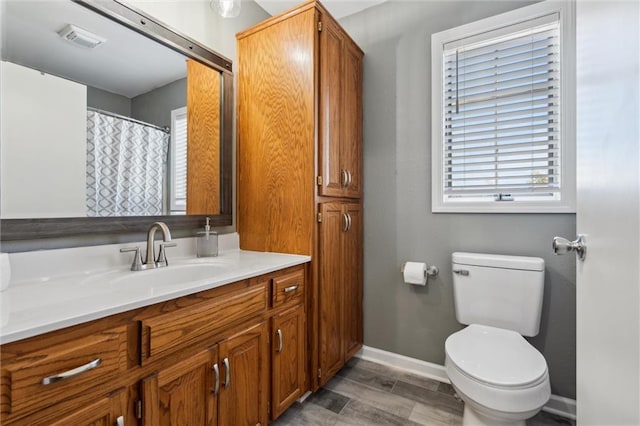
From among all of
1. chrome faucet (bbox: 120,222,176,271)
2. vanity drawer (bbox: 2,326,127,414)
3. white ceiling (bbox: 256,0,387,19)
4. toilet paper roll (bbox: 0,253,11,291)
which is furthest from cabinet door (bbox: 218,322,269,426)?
white ceiling (bbox: 256,0,387,19)

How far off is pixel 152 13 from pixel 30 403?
1.58 metres

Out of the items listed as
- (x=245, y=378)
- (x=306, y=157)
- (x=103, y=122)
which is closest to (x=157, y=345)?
(x=245, y=378)

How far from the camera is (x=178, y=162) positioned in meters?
1.54

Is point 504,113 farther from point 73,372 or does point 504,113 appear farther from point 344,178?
point 73,372

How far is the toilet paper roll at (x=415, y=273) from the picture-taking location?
6.05 ft

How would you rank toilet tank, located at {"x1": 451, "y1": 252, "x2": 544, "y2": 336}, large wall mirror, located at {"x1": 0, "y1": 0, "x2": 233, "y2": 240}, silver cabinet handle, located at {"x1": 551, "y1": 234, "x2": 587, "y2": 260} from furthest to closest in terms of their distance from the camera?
toilet tank, located at {"x1": 451, "y1": 252, "x2": 544, "y2": 336}
large wall mirror, located at {"x1": 0, "y1": 0, "x2": 233, "y2": 240}
silver cabinet handle, located at {"x1": 551, "y1": 234, "x2": 587, "y2": 260}

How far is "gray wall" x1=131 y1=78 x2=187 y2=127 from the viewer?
1387 mm

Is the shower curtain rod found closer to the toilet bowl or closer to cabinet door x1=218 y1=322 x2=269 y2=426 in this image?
cabinet door x1=218 y1=322 x2=269 y2=426

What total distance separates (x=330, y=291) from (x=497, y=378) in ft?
2.91

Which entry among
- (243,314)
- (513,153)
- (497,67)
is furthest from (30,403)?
(497,67)

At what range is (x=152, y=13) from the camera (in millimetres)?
1407

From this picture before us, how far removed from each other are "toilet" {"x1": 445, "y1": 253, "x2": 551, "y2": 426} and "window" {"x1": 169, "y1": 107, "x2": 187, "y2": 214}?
1.52m

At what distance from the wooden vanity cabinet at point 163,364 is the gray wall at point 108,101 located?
0.92 m

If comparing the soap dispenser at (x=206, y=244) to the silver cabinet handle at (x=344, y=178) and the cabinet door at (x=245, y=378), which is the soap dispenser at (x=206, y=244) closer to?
the cabinet door at (x=245, y=378)
